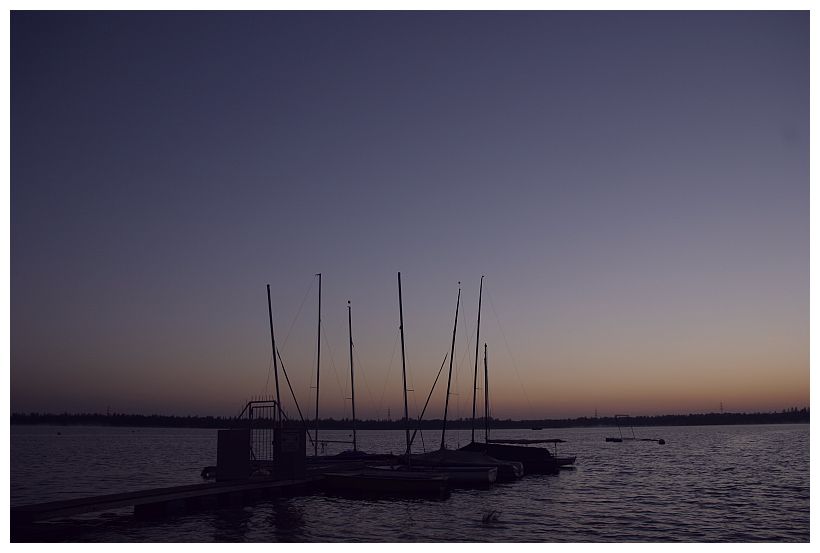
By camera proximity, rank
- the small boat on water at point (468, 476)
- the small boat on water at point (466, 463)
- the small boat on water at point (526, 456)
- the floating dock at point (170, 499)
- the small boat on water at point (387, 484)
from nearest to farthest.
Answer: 1. the floating dock at point (170, 499)
2. the small boat on water at point (387, 484)
3. the small boat on water at point (468, 476)
4. the small boat on water at point (466, 463)
5. the small boat on water at point (526, 456)

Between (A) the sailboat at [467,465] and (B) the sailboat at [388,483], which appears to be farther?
(A) the sailboat at [467,465]

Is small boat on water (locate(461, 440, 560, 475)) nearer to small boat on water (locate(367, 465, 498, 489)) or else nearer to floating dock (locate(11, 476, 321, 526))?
small boat on water (locate(367, 465, 498, 489))

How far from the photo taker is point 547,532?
29234mm

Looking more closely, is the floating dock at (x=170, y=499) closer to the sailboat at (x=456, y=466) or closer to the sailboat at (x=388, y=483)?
the sailboat at (x=388, y=483)

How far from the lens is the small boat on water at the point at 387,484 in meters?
A: 37.2

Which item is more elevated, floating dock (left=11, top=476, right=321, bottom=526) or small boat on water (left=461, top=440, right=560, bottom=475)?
floating dock (left=11, top=476, right=321, bottom=526)

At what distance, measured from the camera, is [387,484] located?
122 ft

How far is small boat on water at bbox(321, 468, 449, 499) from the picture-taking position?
37156 mm

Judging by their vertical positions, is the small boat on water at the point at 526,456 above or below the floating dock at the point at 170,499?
below

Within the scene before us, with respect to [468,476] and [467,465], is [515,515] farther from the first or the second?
[467,465]

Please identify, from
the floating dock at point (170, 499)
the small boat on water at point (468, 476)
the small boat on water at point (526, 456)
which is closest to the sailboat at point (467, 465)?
the small boat on water at point (468, 476)

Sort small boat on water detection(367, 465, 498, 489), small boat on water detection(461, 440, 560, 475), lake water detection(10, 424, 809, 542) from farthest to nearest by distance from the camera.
Result: 1. small boat on water detection(461, 440, 560, 475)
2. small boat on water detection(367, 465, 498, 489)
3. lake water detection(10, 424, 809, 542)

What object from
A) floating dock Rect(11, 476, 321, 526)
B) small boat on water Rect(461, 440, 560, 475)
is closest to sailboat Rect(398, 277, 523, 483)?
small boat on water Rect(461, 440, 560, 475)
